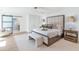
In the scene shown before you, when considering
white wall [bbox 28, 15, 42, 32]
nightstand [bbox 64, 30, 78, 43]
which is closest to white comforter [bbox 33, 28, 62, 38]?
white wall [bbox 28, 15, 42, 32]

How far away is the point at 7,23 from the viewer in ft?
8.79

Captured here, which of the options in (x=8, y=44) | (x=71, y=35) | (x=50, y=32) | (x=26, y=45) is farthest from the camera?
(x=71, y=35)

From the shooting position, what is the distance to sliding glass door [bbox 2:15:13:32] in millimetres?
2614

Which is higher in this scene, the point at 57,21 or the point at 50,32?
the point at 57,21

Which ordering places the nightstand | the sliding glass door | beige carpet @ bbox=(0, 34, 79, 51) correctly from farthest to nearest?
the nightstand < beige carpet @ bbox=(0, 34, 79, 51) < the sliding glass door

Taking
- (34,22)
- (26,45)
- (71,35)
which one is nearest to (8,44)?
(26,45)

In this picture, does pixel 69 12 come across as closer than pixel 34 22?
No

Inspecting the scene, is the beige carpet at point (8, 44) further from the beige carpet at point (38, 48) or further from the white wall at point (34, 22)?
the white wall at point (34, 22)

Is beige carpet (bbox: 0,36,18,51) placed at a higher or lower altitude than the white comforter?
lower

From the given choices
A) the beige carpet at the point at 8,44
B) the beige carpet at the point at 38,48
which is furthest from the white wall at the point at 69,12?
the beige carpet at the point at 8,44

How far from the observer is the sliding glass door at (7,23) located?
8.58ft

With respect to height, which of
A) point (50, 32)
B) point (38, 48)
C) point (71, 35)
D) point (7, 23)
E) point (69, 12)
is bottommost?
point (38, 48)

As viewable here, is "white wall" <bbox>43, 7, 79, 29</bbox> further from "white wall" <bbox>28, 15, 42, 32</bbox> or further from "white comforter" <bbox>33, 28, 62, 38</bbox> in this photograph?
"white comforter" <bbox>33, 28, 62, 38</bbox>

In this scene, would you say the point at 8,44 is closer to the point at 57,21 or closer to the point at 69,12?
the point at 57,21
